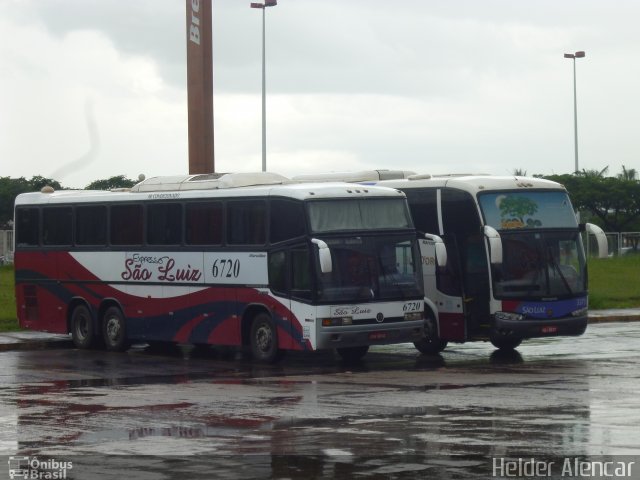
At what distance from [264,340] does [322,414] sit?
8.45 m

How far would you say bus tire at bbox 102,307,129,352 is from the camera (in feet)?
87.8

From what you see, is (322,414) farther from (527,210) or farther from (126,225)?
(126,225)

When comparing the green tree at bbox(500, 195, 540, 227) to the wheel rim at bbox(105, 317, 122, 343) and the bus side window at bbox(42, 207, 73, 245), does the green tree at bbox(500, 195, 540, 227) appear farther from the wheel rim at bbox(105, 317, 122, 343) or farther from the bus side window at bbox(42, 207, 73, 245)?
the bus side window at bbox(42, 207, 73, 245)

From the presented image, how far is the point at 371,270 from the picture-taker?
22672 millimetres

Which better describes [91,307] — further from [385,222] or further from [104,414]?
[104,414]

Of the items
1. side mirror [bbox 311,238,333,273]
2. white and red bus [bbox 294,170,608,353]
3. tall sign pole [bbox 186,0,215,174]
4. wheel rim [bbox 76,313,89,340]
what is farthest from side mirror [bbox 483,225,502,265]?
tall sign pole [bbox 186,0,215,174]

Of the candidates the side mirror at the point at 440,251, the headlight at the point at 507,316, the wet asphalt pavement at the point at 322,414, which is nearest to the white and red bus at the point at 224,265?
the side mirror at the point at 440,251

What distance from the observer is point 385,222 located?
75.8 feet

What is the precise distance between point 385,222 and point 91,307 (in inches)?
291

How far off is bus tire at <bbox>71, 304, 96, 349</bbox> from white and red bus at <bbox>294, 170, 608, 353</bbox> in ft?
23.1

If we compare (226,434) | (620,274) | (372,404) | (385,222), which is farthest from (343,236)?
(620,274)

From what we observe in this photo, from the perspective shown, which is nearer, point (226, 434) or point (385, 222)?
point (226, 434)

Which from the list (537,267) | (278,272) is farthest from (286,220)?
(537,267)

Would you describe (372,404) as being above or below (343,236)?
below
